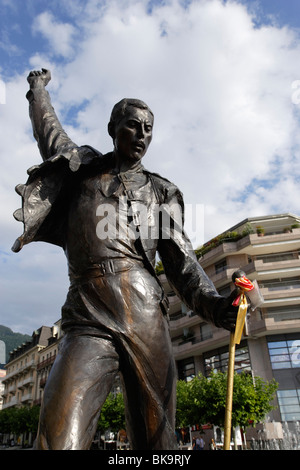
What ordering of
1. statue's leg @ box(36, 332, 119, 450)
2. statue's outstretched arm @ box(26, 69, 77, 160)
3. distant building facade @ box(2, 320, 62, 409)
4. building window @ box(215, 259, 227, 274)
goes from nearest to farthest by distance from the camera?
1. statue's leg @ box(36, 332, 119, 450)
2. statue's outstretched arm @ box(26, 69, 77, 160)
3. building window @ box(215, 259, 227, 274)
4. distant building facade @ box(2, 320, 62, 409)

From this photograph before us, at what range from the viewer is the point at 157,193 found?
3.06 metres

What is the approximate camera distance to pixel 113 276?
2.45 metres

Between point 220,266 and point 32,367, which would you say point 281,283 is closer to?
point 220,266

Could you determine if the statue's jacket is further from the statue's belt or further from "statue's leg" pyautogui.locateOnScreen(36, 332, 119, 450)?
"statue's leg" pyautogui.locateOnScreen(36, 332, 119, 450)

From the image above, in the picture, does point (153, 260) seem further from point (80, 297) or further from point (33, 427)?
point (33, 427)

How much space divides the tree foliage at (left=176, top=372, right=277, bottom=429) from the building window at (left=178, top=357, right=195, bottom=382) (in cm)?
1170

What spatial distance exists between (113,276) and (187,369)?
122 feet

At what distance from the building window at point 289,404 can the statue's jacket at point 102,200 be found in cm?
2898

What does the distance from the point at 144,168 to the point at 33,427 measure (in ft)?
156

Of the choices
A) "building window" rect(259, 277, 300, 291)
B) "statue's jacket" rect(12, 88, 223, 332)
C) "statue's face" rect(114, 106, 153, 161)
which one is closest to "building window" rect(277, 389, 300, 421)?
"building window" rect(259, 277, 300, 291)

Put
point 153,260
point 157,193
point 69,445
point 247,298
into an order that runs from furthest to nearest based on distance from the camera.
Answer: point 157,193
point 153,260
point 247,298
point 69,445

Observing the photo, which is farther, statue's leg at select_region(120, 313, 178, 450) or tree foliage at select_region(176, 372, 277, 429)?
tree foliage at select_region(176, 372, 277, 429)

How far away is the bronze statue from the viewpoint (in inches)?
83.2

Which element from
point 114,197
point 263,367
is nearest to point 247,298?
point 114,197
